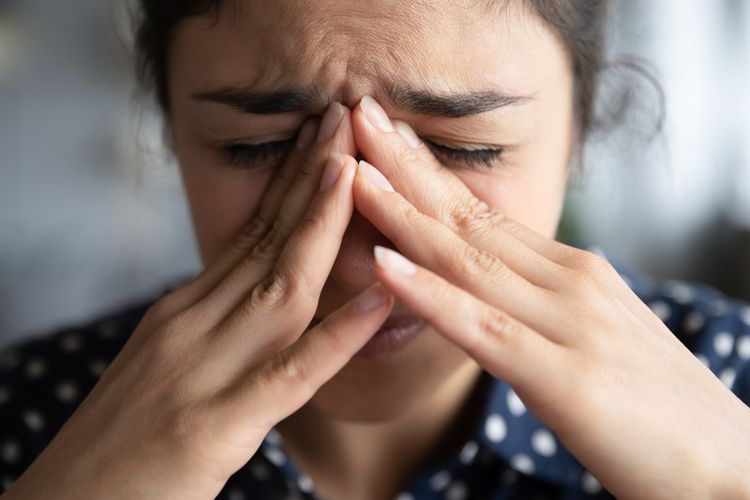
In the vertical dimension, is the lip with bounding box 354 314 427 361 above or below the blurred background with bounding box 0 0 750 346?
above

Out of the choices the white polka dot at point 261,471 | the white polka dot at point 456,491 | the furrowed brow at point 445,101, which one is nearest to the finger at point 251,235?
the furrowed brow at point 445,101

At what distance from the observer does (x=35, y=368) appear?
1.32m

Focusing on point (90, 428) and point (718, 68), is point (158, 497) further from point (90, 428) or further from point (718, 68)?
point (718, 68)

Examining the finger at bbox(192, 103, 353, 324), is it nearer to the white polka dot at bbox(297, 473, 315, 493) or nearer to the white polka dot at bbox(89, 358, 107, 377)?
the white polka dot at bbox(297, 473, 315, 493)

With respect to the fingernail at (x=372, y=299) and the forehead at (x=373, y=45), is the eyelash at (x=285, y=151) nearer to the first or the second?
the forehead at (x=373, y=45)

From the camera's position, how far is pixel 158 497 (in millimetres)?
796

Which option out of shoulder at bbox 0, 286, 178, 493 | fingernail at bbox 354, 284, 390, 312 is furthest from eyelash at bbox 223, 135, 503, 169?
shoulder at bbox 0, 286, 178, 493

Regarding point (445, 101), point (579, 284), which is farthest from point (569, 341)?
point (445, 101)

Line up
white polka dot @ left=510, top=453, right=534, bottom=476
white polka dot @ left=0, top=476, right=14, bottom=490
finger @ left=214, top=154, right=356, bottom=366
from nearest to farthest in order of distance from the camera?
1. finger @ left=214, top=154, right=356, bottom=366
2. white polka dot @ left=510, top=453, right=534, bottom=476
3. white polka dot @ left=0, top=476, right=14, bottom=490

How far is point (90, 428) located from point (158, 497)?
0.12 meters

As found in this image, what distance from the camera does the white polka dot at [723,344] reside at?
1.25m

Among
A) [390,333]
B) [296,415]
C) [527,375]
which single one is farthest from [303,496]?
[527,375]

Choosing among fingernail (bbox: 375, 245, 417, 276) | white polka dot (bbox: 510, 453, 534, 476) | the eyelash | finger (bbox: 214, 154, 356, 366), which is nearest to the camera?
fingernail (bbox: 375, 245, 417, 276)

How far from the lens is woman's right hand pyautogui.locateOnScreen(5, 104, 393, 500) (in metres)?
0.78
